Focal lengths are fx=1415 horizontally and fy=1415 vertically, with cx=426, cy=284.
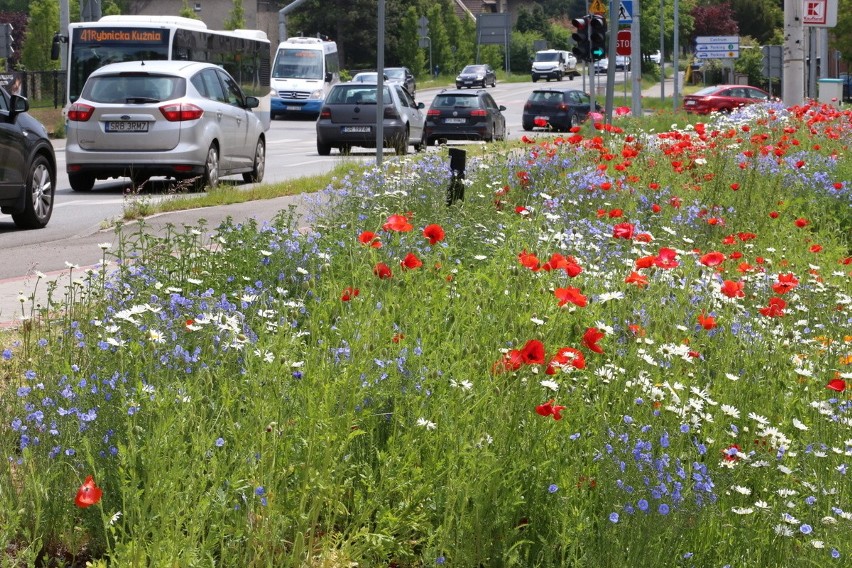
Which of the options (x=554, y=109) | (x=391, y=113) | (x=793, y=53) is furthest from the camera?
(x=554, y=109)

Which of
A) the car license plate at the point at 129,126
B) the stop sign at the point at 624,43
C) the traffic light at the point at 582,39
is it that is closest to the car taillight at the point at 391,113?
the traffic light at the point at 582,39

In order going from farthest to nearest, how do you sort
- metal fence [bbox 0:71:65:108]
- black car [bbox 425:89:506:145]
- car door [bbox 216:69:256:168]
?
metal fence [bbox 0:71:65:108]
black car [bbox 425:89:506:145]
car door [bbox 216:69:256:168]

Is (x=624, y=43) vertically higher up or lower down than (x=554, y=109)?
higher up

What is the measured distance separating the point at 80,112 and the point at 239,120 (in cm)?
242

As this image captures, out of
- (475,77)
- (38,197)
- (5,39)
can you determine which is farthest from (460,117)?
(475,77)

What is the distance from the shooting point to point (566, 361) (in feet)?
13.4

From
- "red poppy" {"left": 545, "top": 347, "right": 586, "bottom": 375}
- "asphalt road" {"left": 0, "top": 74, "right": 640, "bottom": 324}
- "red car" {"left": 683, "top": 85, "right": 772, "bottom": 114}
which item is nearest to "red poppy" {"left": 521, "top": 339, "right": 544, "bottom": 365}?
"red poppy" {"left": 545, "top": 347, "right": 586, "bottom": 375}

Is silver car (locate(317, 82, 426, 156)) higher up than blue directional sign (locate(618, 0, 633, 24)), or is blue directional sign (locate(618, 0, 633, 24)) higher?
blue directional sign (locate(618, 0, 633, 24))

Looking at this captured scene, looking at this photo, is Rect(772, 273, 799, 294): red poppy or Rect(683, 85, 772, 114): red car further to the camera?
Rect(683, 85, 772, 114): red car

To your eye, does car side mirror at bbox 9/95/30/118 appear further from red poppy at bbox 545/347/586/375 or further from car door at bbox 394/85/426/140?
car door at bbox 394/85/426/140

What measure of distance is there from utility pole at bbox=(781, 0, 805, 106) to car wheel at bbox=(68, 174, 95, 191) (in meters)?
11.6

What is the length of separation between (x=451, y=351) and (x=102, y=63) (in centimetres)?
2400

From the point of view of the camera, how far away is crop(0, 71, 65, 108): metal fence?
141 feet

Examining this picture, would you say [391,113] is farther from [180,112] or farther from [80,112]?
[80,112]
